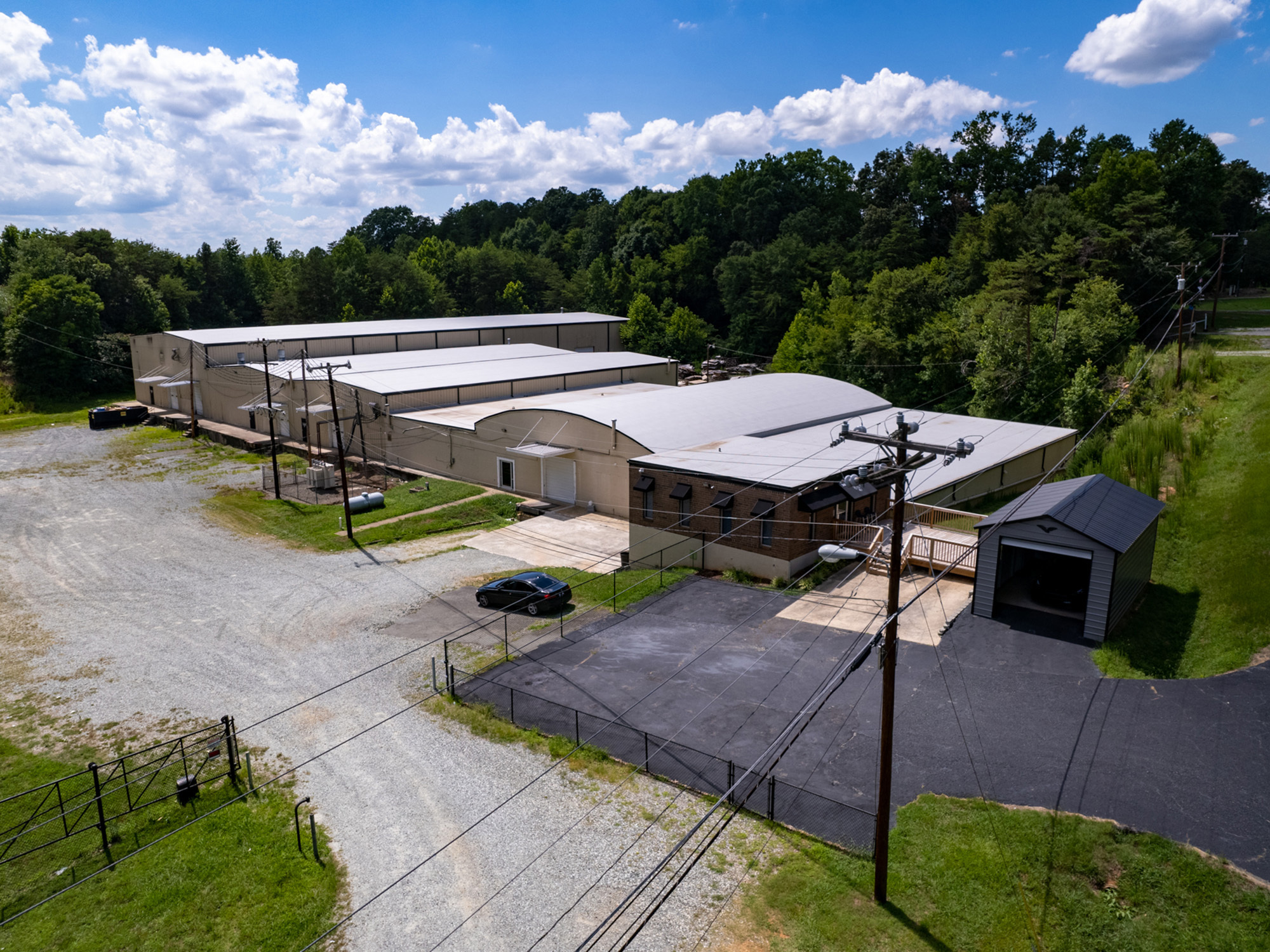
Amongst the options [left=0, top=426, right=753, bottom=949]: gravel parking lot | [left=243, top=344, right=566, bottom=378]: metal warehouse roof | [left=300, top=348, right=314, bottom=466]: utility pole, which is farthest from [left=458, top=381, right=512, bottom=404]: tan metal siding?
[left=0, top=426, right=753, bottom=949]: gravel parking lot

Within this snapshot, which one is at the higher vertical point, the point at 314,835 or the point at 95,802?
the point at 314,835

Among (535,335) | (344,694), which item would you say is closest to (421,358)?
(535,335)

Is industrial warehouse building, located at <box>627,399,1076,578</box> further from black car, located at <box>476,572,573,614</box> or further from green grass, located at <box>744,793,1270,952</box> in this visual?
green grass, located at <box>744,793,1270,952</box>

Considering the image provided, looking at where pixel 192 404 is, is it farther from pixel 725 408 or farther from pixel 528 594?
pixel 528 594

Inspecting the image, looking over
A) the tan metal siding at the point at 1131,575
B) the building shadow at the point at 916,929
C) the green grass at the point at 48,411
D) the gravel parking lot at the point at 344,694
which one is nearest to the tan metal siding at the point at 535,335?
the green grass at the point at 48,411

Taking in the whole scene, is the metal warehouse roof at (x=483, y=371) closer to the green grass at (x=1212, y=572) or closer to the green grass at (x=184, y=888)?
the green grass at (x=1212, y=572)

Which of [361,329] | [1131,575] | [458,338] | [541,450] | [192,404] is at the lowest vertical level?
[1131,575]
